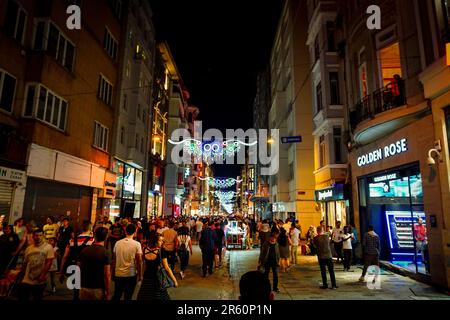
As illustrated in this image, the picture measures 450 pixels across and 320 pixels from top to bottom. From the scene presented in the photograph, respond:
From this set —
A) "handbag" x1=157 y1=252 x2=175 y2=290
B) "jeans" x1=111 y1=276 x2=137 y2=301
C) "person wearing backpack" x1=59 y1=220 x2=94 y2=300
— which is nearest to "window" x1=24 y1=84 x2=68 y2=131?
"person wearing backpack" x1=59 y1=220 x2=94 y2=300

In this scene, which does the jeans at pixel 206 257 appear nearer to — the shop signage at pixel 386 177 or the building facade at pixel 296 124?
the shop signage at pixel 386 177

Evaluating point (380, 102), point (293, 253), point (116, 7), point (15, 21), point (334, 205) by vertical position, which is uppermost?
point (116, 7)

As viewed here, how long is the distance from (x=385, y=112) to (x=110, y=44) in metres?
20.0

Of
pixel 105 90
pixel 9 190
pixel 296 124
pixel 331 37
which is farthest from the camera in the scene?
pixel 296 124

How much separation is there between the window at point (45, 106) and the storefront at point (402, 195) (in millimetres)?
15365

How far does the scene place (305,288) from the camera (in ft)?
34.1

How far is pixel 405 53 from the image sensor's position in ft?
39.3

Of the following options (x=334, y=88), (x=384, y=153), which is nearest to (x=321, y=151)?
(x=334, y=88)

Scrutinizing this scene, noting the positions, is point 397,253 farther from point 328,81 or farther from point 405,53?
point 328,81

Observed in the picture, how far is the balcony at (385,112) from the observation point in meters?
11.6

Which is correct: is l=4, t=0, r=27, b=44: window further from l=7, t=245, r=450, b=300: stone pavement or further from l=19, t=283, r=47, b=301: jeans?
l=19, t=283, r=47, b=301: jeans

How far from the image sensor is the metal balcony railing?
12.5 metres

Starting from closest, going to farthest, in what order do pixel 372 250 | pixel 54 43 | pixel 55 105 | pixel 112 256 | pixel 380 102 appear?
pixel 112 256 → pixel 372 250 → pixel 380 102 → pixel 54 43 → pixel 55 105

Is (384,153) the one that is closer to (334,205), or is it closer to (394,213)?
(394,213)
